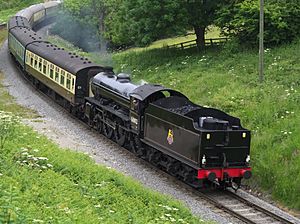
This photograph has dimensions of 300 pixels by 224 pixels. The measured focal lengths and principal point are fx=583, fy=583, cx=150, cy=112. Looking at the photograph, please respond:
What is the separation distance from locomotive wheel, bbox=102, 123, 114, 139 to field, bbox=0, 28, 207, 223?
18.0 feet

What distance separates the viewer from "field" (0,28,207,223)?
10188 millimetres

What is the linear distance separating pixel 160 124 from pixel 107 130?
217 inches

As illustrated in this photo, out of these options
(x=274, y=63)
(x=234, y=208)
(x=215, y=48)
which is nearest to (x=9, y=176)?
(x=234, y=208)

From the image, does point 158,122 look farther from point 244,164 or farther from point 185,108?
point 244,164

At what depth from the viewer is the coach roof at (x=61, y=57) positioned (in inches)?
1053

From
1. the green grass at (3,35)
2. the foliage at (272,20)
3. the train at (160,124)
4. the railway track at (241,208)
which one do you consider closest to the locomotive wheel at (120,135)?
the train at (160,124)

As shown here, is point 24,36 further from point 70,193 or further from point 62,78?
point 70,193

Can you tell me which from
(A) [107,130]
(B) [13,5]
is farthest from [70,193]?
(B) [13,5]

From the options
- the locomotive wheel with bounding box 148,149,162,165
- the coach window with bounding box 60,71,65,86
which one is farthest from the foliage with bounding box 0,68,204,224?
the coach window with bounding box 60,71,65,86

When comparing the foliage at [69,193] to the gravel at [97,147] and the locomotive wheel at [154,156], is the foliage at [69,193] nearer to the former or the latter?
the gravel at [97,147]

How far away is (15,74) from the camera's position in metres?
38.6

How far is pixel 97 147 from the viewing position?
72.3 feet

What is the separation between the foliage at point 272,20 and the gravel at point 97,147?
11.1 m

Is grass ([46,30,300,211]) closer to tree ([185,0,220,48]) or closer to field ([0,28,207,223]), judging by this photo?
tree ([185,0,220,48])
